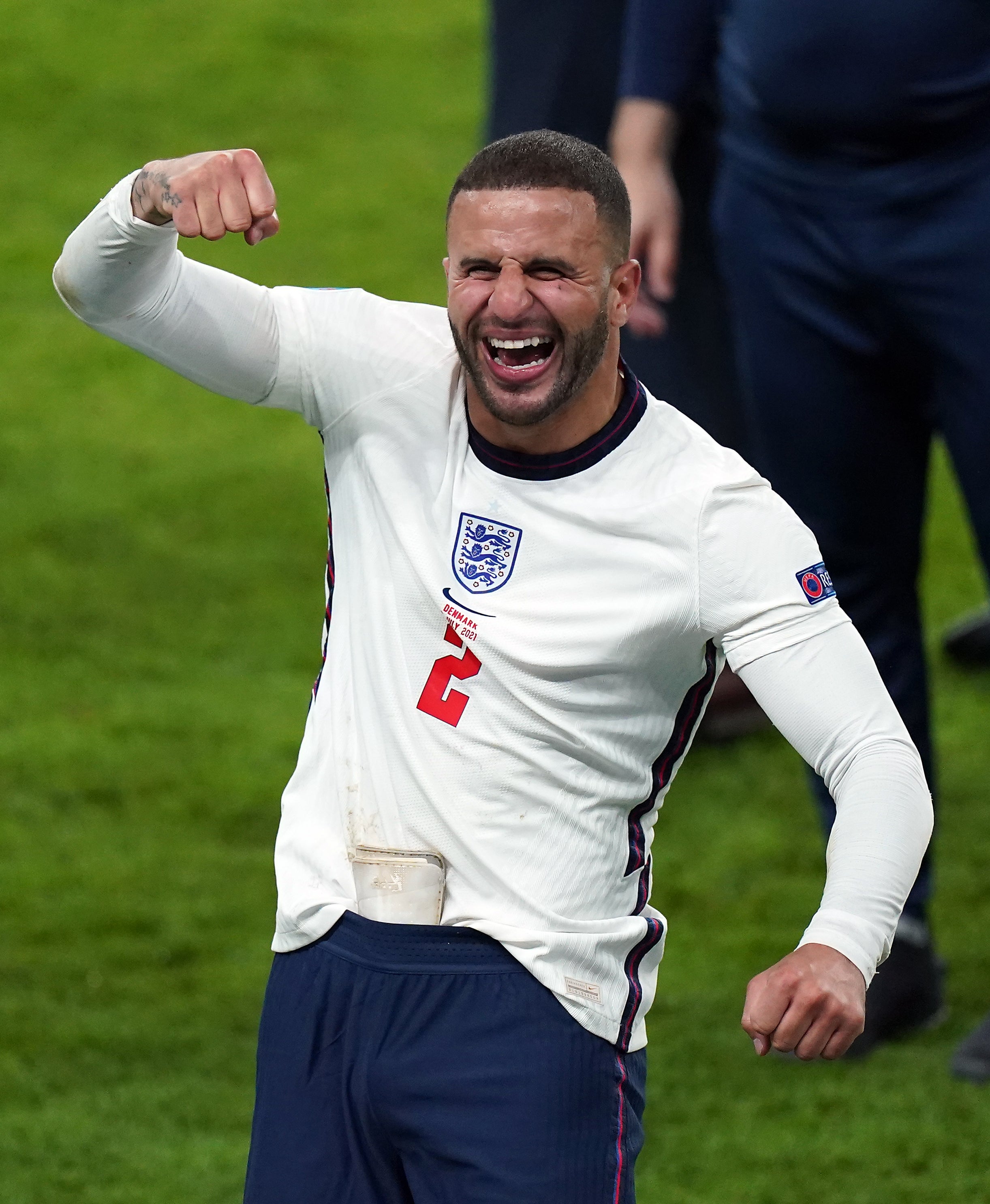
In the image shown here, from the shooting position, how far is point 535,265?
8.05ft

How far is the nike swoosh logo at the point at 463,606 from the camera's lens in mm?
2520

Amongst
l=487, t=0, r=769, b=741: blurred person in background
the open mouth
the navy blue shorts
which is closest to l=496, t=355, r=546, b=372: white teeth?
the open mouth

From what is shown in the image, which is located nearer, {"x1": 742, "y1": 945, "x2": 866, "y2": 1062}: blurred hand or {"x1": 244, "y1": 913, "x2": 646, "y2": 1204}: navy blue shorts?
{"x1": 742, "y1": 945, "x2": 866, "y2": 1062}: blurred hand

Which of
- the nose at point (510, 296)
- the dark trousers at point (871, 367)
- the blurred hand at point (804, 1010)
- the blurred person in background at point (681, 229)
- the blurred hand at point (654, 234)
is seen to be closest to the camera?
the blurred hand at point (804, 1010)

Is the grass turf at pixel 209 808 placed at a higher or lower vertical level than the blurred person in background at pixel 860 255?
lower

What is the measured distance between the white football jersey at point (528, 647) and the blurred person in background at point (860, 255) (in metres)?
1.24

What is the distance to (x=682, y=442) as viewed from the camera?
2.56 meters

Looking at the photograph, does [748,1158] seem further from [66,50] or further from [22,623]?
[66,50]

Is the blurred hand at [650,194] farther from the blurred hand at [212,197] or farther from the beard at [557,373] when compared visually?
the blurred hand at [212,197]

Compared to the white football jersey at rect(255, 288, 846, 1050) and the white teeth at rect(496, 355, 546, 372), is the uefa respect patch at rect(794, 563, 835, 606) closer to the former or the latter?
the white football jersey at rect(255, 288, 846, 1050)

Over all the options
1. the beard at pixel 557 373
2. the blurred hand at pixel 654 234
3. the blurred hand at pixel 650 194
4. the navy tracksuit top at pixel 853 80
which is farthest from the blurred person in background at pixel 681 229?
the beard at pixel 557 373

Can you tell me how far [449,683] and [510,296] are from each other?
0.46 metres

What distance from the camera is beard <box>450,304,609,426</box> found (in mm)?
2471

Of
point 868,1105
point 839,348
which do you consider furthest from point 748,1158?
point 839,348
